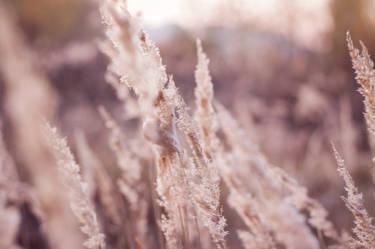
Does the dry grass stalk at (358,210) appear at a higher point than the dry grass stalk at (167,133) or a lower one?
lower

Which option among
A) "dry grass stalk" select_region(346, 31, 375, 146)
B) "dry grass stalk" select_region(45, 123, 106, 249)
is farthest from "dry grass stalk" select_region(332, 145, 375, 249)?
"dry grass stalk" select_region(45, 123, 106, 249)

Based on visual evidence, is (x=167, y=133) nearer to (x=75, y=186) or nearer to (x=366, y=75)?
(x=75, y=186)

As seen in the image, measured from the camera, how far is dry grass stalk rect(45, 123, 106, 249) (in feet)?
3.58

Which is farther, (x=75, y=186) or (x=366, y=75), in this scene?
(x=75, y=186)

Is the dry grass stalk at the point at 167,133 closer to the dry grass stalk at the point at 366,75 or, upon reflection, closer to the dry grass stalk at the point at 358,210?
the dry grass stalk at the point at 358,210

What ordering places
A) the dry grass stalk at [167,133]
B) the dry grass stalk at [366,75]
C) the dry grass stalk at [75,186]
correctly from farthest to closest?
the dry grass stalk at [75,186]
the dry grass stalk at [366,75]
the dry grass stalk at [167,133]

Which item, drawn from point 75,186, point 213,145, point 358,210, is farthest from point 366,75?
point 75,186

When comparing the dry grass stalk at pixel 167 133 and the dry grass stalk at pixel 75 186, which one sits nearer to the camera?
the dry grass stalk at pixel 167 133

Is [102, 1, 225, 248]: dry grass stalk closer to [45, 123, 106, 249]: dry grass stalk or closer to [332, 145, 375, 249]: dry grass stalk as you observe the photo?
[45, 123, 106, 249]: dry grass stalk

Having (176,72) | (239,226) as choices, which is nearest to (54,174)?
(239,226)

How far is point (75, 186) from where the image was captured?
1133mm

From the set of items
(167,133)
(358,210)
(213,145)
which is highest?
(213,145)

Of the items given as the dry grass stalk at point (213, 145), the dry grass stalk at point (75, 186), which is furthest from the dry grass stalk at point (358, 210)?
the dry grass stalk at point (75, 186)

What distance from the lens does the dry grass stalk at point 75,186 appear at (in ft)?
3.58
